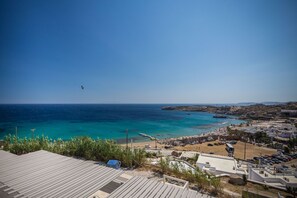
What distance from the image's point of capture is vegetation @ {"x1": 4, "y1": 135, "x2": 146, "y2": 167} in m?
7.34

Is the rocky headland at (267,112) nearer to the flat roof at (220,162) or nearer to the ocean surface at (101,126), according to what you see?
the ocean surface at (101,126)

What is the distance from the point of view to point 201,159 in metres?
13.8

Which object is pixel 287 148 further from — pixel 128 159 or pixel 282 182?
pixel 128 159

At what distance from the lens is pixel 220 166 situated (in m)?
12.2

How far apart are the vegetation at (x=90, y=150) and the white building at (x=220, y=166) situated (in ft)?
19.5

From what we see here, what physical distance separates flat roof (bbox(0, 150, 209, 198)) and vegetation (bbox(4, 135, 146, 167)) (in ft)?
9.43

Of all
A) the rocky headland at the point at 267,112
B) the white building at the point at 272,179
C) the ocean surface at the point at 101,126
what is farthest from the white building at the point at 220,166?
the rocky headland at the point at 267,112

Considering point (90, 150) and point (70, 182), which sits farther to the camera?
point (90, 150)

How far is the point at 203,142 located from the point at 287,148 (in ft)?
45.0

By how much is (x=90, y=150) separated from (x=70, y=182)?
428 centimetres

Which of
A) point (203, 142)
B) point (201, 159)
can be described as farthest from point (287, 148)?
point (201, 159)

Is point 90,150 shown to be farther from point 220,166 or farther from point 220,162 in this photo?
point 220,162

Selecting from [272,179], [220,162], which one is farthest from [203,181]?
[220,162]

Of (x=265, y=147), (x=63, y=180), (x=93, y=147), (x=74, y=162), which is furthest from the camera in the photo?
(x=265, y=147)
